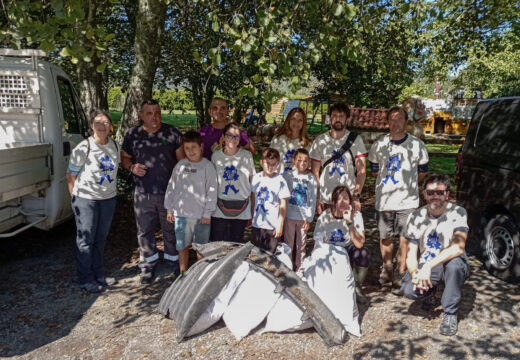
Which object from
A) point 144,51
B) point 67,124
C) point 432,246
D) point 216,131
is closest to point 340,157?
point 432,246

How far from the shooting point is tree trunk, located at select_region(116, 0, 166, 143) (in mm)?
6336

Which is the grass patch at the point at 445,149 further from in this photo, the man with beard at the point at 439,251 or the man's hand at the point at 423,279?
the man's hand at the point at 423,279

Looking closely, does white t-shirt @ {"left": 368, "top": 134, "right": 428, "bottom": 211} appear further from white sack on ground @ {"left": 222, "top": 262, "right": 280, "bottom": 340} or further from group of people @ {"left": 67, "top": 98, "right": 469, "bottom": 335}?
white sack on ground @ {"left": 222, "top": 262, "right": 280, "bottom": 340}

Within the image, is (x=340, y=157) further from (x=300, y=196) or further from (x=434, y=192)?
(x=434, y=192)

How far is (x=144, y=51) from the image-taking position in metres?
6.47

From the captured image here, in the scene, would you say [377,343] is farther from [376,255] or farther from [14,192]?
[14,192]

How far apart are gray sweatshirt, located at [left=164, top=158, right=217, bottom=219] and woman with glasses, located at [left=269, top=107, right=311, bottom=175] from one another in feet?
2.76

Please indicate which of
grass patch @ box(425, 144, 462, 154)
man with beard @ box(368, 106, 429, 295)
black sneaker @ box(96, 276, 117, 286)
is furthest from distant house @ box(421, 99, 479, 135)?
black sneaker @ box(96, 276, 117, 286)

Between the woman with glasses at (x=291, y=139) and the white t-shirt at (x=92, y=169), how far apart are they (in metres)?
1.83

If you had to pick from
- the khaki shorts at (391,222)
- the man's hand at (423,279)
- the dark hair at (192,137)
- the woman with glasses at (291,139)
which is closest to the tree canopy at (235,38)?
the woman with glasses at (291,139)

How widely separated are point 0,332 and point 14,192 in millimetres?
1361

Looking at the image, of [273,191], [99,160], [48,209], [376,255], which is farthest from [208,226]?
[376,255]

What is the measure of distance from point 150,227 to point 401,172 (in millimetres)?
2806

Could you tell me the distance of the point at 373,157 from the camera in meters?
4.76
